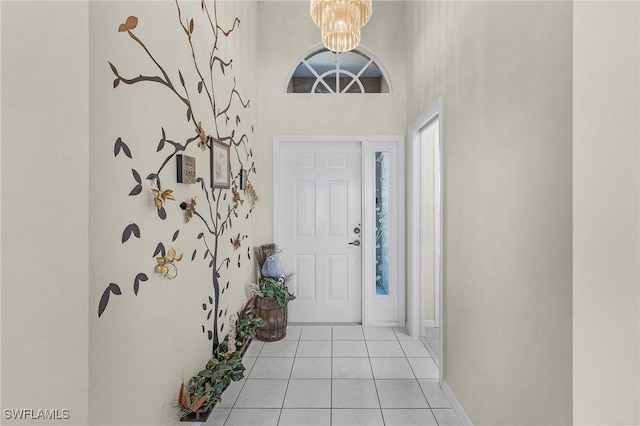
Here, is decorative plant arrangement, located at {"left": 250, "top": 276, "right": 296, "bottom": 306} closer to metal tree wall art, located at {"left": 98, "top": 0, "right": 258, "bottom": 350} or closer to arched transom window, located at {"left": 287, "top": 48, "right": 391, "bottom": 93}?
metal tree wall art, located at {"left": 98, "top": 0, "right": 258, "bottom": 350}

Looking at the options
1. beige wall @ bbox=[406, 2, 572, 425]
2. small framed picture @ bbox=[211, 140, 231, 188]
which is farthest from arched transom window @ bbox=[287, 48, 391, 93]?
small framed picture @ bbox=[211, 140, 231, 188]

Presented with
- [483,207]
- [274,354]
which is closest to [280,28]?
[483,207]

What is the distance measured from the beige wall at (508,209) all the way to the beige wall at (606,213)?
36 millimetres

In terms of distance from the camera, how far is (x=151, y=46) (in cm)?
147

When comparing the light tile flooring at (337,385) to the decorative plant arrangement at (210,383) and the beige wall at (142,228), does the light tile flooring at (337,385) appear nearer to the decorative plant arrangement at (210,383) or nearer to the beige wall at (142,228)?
the decorative plant arrangement at (210,383)

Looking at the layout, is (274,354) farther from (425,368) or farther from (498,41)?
(498,41)

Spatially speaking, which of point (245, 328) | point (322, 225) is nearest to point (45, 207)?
point (245, 328)

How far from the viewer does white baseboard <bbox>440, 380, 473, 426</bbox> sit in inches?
77.7

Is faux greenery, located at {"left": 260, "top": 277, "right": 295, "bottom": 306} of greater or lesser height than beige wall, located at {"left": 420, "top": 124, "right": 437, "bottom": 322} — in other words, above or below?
below

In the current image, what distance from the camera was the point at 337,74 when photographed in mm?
3762

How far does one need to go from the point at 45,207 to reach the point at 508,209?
5.58ft

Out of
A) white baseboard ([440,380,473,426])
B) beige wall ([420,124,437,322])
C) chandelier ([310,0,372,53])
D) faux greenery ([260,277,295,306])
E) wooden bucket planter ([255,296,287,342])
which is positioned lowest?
white baseboard ([440,380,473,426])

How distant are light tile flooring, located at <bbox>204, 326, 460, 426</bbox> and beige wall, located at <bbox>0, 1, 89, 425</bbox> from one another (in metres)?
1.35

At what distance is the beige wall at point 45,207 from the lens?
3.01 feet
